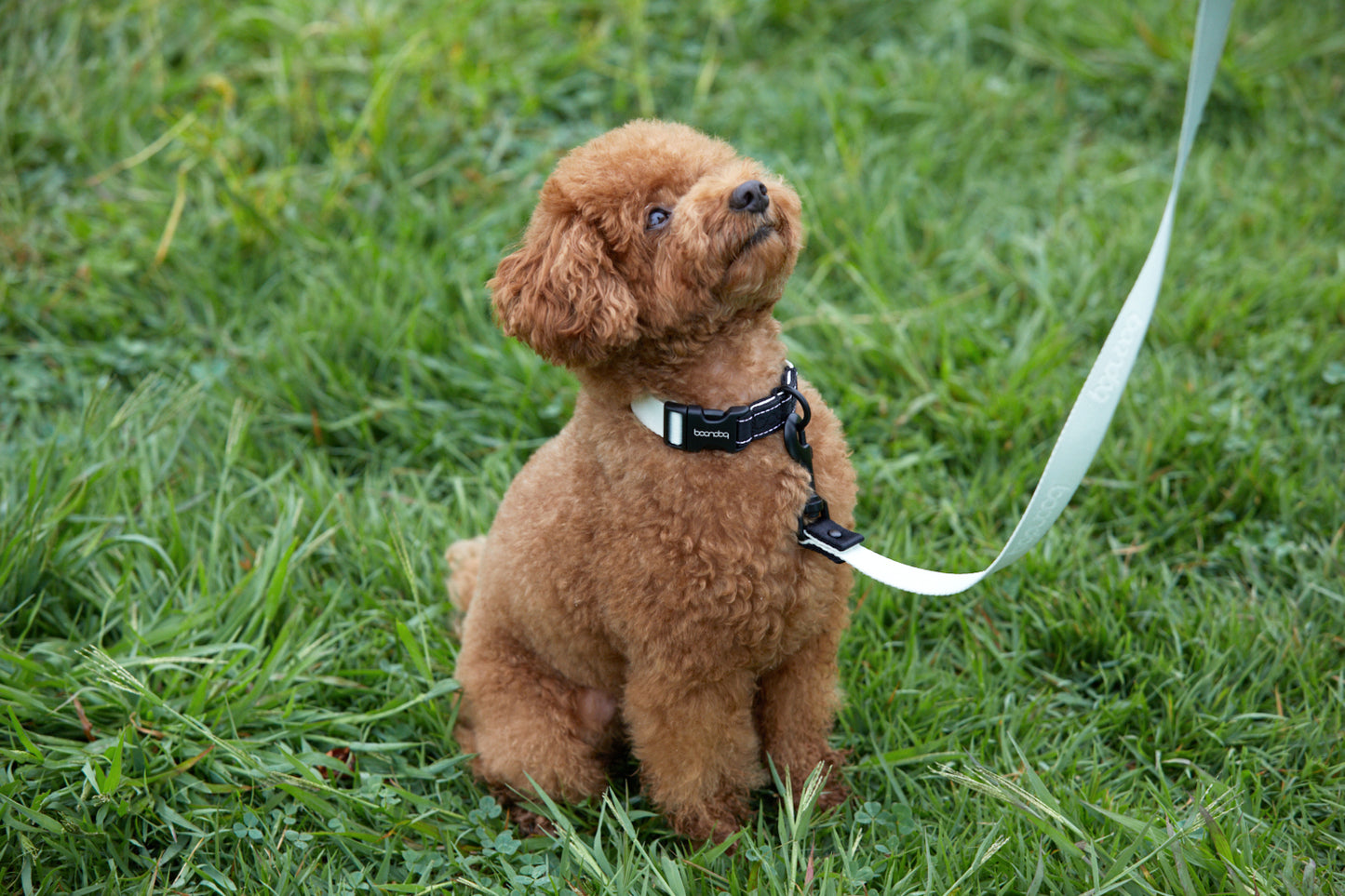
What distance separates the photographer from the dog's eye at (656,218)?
1970 mm

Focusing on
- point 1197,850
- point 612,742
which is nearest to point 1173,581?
point 1197,850

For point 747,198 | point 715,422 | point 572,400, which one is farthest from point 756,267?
point 572,400

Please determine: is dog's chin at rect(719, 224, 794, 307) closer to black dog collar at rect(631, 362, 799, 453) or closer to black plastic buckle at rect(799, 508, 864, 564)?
black dog collar at rect(631, 362, 799, 453)

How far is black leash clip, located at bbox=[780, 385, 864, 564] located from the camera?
202cm

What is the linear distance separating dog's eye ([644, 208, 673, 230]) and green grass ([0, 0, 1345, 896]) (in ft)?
3.94

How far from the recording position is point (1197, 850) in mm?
2004

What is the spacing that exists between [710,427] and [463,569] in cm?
113

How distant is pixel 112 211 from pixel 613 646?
122 inches

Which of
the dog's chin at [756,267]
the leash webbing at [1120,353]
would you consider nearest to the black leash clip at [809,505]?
the dog's chin at [756,267]

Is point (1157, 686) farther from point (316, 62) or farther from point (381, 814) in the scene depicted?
point (316, 62)

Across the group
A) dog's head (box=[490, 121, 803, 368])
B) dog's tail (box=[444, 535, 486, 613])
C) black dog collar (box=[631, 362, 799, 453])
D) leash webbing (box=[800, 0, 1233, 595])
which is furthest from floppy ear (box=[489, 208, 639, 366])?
dog's tail (box=[444, 535, 486, 613])

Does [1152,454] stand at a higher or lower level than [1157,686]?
higher

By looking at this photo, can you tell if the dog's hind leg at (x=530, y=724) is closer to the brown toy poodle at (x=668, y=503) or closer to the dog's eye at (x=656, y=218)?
the brown toy poodle at (x=668, y=503)

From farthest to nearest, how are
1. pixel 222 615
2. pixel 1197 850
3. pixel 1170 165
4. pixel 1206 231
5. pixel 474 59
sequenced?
pixel 474 59, pixel 1170 165, pixel 1206 231, pixel 222 615, pixel 1197 850
